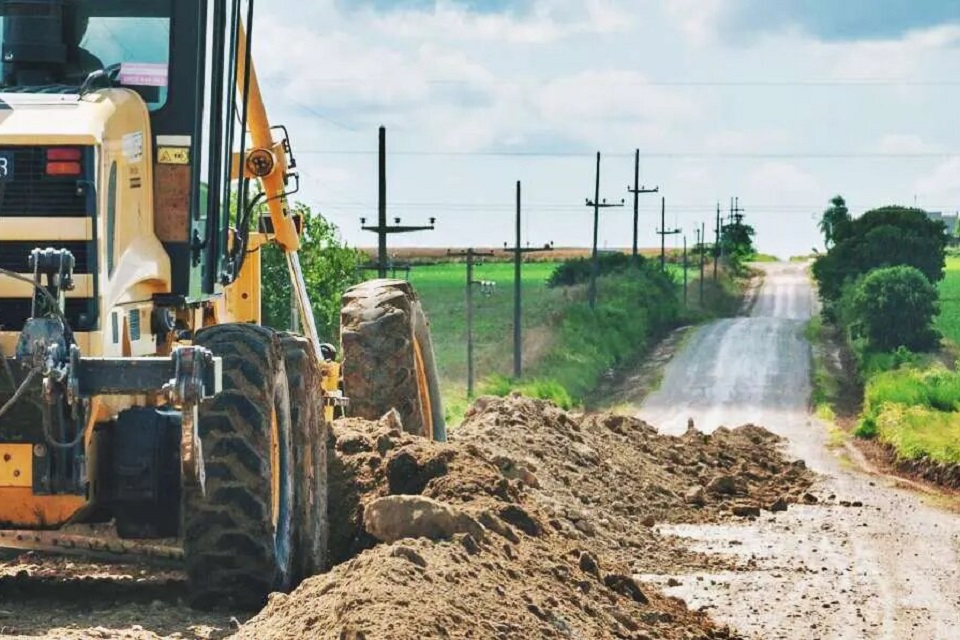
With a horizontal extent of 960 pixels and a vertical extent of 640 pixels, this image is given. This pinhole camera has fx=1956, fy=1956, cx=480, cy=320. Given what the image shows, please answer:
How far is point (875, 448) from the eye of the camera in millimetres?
39438

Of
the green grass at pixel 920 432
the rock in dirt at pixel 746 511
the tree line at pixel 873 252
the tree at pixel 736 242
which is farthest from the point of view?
the tree at pixel 736 242

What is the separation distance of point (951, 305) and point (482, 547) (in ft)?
300

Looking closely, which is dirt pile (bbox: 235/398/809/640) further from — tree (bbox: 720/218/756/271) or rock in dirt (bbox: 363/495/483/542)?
tree (bbox: 720/218/756/271)

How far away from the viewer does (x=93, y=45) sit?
1224 cm

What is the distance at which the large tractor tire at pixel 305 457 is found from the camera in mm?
12625

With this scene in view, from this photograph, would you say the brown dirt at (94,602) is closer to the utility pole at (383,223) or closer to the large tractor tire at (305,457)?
the large tractor tire at (305,457)

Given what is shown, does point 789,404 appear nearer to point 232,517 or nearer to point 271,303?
point 271,303

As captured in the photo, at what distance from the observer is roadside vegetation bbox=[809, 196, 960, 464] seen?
38781 mm

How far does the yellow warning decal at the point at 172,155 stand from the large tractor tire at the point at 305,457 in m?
1.43

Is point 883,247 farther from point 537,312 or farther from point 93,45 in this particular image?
point 93,45

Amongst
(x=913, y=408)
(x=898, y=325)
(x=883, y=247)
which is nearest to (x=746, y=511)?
(x=913, y=408)

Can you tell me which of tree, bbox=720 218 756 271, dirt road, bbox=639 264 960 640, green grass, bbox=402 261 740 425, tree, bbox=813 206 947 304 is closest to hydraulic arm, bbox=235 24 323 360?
dirt road, bbox=639 264 960 640

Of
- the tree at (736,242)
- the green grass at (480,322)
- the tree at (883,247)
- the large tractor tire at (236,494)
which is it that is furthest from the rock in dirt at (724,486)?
the tree at (736,242)

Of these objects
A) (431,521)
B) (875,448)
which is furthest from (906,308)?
(431,521)
